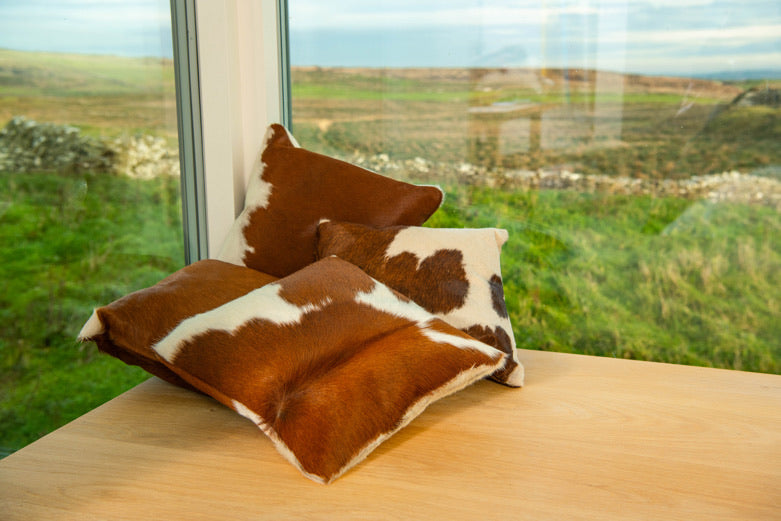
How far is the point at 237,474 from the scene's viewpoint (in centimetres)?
104

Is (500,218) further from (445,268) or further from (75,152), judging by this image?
(75,152)

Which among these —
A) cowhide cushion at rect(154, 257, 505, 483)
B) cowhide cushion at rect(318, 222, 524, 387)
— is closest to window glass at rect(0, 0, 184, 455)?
cowhide cushion at rect(154, 257, 505, 483)

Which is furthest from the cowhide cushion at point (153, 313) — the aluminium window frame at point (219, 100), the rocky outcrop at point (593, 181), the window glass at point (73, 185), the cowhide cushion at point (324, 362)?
the rocky outcrop at point (593, 181)

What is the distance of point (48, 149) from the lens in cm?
134

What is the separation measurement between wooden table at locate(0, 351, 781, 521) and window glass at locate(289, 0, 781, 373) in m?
0.34

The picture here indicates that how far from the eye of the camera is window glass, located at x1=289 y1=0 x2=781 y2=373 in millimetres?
1588

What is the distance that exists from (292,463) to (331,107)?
1.14m

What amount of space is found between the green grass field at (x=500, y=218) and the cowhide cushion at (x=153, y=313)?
0.18 metres

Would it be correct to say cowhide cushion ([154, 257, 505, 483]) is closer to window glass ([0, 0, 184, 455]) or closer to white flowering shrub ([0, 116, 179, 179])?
window glass ([0, 0, 184, 455])

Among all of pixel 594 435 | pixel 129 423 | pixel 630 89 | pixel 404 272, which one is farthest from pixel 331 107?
pixel 594 435

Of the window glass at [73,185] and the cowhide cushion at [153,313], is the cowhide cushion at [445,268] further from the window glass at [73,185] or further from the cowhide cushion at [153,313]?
the window glass at [73,185]

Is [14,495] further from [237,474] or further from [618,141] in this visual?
[618,141]

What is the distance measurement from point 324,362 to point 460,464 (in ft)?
0.92

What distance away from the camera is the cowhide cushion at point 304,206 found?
1.62 metres
